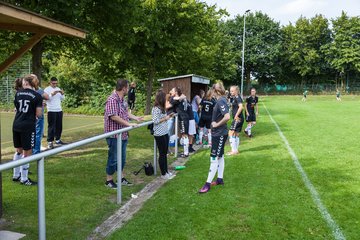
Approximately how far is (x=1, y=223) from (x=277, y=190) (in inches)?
180

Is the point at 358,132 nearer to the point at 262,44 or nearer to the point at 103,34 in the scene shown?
the point at 103,34

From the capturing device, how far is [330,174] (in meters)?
7.81

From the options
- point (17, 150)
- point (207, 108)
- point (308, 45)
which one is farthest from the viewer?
point (308, 45)

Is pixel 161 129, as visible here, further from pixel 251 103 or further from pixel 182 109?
pixel 251 103

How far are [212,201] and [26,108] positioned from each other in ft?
11.9

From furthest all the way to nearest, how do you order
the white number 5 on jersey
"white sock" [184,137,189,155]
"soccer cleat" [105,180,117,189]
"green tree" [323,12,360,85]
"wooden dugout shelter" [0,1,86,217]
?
"green tree" [323,12,360,85] → "white sock" [184,137,189,155] → "soccer cleat" [105,180,117,189] → the white number 5 on jersey → "wooden dugout shelter" [0,1,86,217]

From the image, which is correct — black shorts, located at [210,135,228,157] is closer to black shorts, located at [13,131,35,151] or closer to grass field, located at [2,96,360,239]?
grass field, located at [2,96,360,239]

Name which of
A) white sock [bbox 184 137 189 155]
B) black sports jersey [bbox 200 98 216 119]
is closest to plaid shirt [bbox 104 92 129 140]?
white sock [bbox 184 137 189 155]

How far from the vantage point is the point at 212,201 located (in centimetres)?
605

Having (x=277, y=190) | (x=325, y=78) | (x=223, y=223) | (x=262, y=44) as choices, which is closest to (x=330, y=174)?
(x=277, y=190)

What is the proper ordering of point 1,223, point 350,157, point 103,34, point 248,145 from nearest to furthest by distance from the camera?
1. point 1,223
2. point 350,157
3. point 248,145
4. point 103,34

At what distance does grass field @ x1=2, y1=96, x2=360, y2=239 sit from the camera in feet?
15.8

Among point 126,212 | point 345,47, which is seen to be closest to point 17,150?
point 126,212

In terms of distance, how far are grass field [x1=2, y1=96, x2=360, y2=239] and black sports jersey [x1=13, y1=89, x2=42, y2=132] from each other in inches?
45.6
